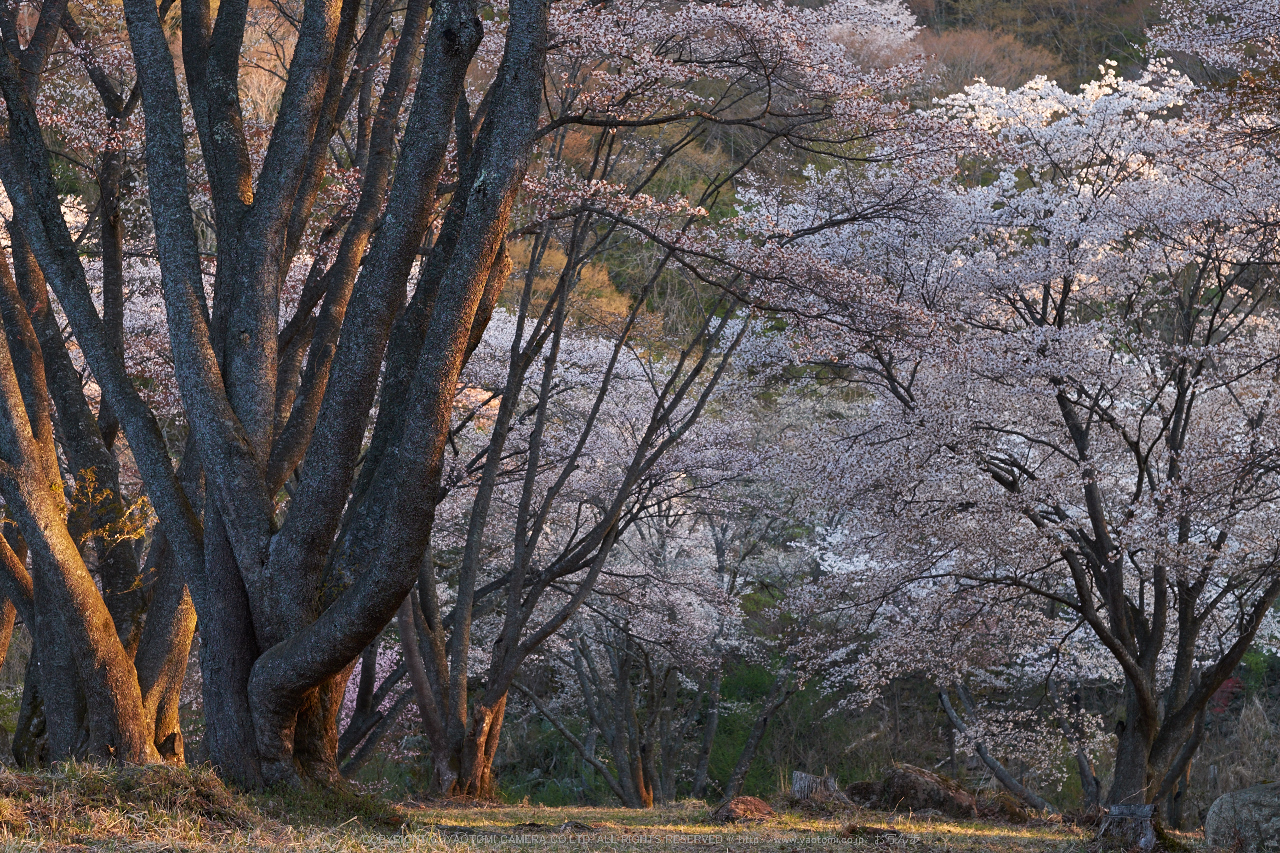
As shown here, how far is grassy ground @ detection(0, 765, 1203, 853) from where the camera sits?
9.98ft

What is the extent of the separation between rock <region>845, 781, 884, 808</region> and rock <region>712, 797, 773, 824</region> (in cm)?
117

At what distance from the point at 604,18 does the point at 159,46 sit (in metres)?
2.58

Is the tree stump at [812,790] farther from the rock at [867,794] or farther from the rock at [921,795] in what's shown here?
the rock at [921,795]

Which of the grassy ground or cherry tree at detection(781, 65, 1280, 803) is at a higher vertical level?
cherry tree at detection(781, 65, 1280, 803)

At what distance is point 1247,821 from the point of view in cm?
470

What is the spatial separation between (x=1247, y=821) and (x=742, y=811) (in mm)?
2548

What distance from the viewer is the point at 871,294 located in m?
7.04

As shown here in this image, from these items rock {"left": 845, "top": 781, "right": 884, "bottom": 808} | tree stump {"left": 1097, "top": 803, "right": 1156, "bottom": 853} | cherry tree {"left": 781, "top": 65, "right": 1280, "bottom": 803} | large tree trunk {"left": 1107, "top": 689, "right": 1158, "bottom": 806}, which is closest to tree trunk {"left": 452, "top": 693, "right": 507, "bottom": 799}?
rock {"left": 845, "top": 781, "right": 884, "bottom": 808}

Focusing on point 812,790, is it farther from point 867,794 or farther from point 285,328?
point 285,328

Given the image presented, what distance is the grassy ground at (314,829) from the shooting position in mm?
3041

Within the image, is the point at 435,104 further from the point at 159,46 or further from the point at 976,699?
the point at 976,699

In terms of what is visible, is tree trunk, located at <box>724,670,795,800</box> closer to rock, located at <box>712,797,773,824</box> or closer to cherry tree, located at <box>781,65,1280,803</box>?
cherry tree, located at <box>781,65,1280,803</box>

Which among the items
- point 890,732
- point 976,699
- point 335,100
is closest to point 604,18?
point 335,100

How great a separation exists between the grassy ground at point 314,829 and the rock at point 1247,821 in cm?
63
